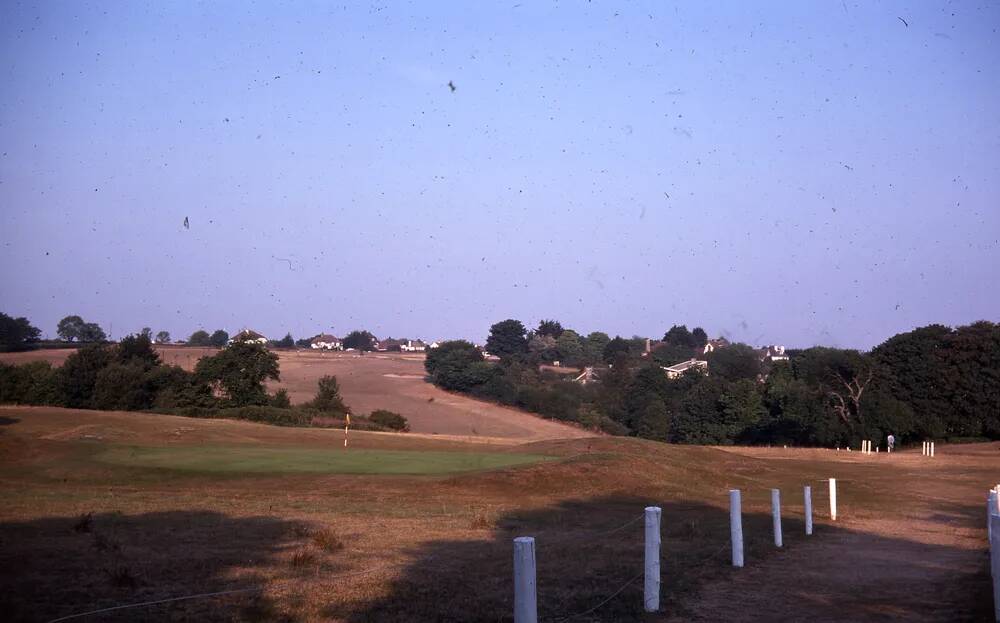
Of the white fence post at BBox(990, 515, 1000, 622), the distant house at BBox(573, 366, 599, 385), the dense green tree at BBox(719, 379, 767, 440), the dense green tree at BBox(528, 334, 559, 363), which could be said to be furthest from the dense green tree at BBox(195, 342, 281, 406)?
the dense green tree at BBox(528, 334, 559, 363)

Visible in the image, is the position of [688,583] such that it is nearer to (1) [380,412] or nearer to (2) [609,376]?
(1) [380,412]

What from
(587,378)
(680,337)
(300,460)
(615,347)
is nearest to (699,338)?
(680,337)

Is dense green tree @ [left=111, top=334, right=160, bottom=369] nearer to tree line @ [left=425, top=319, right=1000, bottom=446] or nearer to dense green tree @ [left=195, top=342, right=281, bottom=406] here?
dense green tree @ [left=195, top=342, right=281, bottom=406]

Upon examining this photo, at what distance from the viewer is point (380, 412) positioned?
75.1m

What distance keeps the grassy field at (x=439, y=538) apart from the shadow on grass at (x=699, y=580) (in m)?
0.05

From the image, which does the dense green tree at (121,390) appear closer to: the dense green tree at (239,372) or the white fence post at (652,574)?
the dense green tree at (239,372)

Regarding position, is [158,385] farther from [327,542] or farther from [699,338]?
[699,338]

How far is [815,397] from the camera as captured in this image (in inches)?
2968

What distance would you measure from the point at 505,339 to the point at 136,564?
13531cm

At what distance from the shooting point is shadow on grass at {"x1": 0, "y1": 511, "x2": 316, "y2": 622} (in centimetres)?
916

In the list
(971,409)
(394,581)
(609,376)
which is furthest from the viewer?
(609,376)

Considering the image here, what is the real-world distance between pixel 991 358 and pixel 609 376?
139 feet

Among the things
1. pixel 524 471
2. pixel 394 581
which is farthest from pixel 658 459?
pixel 394 581

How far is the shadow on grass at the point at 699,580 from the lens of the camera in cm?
998
